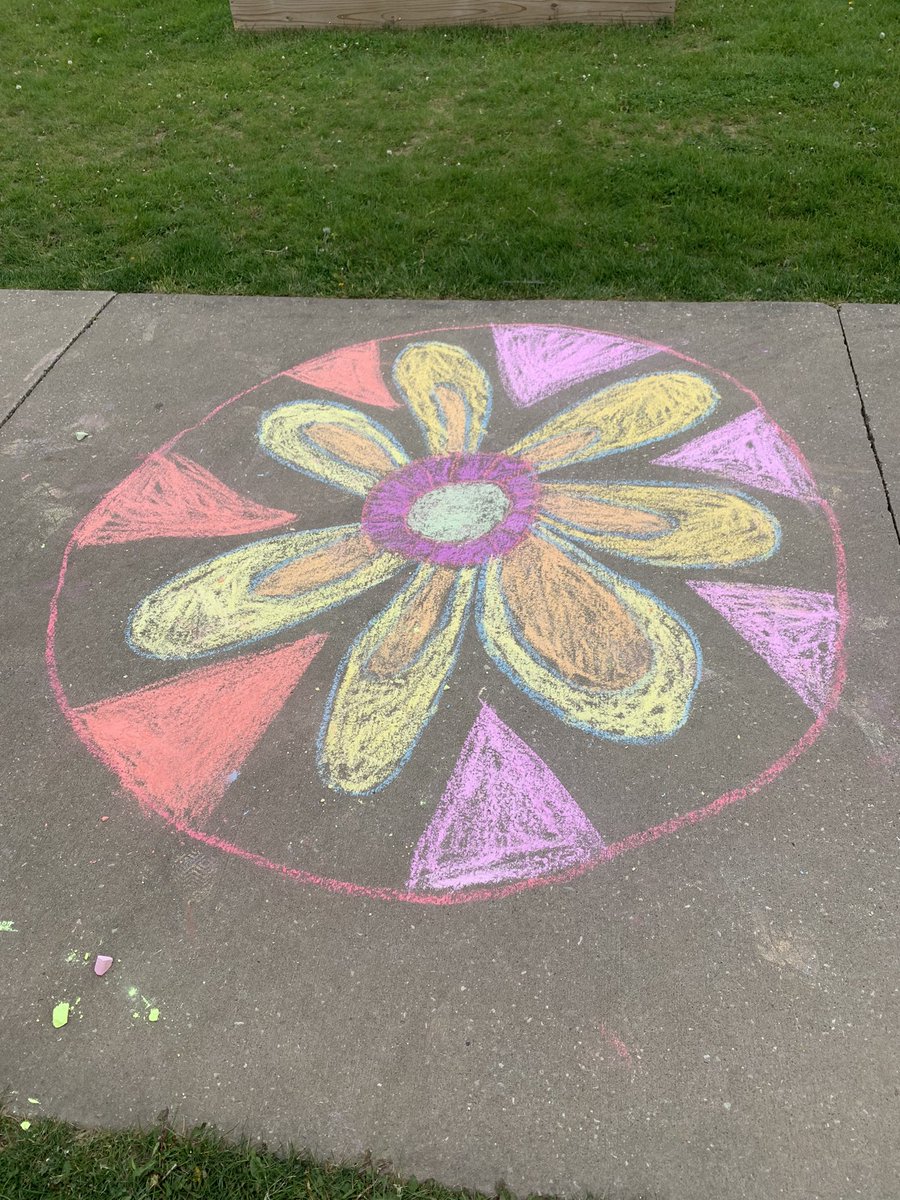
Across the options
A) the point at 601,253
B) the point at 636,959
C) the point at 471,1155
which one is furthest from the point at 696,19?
the point at 471,1155

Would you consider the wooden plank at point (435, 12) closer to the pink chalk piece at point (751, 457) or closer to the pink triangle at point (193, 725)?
the pink chalk piece at point (751, 457)

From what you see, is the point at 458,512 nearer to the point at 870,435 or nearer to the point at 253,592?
the point at 253,592

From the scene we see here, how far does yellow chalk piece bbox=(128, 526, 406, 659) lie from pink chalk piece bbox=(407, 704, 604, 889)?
92cm

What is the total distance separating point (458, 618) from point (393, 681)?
357 mm

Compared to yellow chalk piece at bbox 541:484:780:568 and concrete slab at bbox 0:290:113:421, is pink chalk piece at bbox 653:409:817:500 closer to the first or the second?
yellow chalk piece at bbox 541:484:780:568

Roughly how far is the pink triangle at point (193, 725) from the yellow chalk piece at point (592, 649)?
2.30ft

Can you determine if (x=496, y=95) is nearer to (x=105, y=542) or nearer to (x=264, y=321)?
(x=264, y=321)

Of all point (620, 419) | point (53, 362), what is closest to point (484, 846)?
point (620, 419)

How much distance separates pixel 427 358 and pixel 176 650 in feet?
6.76

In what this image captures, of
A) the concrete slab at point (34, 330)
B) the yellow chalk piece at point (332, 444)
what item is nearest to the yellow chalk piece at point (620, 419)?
the yellow chalk piece at point (332, 444)

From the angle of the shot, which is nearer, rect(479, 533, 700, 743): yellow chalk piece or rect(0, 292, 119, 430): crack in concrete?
rect(479, 533, 700, 743): yellow chalk piece

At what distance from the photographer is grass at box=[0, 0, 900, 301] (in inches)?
199

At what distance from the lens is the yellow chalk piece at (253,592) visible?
130 inches

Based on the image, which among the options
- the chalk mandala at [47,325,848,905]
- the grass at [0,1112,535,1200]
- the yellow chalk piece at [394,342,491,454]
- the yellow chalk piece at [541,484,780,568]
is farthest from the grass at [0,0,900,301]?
the grass at [0,1112,535,1200]
